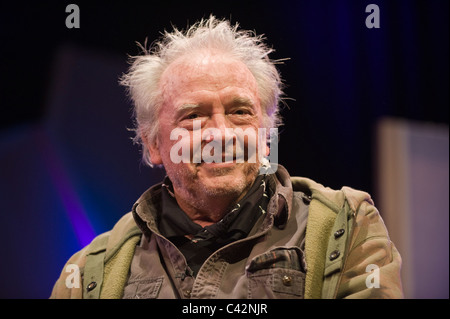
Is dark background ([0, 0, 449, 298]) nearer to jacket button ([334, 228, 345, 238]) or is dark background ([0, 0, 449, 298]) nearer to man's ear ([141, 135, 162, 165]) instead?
man's ear ([141, 135, 162, 165])

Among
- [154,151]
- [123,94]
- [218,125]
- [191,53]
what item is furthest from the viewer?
[123,94]

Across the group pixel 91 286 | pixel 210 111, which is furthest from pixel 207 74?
pixel 91 286

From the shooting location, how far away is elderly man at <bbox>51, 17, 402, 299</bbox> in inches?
53.9

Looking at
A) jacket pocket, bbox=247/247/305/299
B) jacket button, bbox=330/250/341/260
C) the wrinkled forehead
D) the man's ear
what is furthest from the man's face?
jacket button, bbox=330/250/341/260

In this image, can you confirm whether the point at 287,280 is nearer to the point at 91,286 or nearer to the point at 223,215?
the point at 223,215

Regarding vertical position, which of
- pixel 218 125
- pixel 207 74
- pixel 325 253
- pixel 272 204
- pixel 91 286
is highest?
pixel 207 74

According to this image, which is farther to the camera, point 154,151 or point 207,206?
point 154,151

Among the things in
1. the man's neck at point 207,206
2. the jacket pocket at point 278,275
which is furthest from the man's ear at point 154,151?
the jacket pocket at point 278,275

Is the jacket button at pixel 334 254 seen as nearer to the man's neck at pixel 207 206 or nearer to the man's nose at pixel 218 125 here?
the man's neck at pixel 207 206

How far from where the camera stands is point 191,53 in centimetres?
180

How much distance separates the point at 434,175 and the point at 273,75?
1.37 metres

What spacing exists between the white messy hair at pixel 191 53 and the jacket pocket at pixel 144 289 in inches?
24.0

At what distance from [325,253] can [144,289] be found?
608 millimetres
